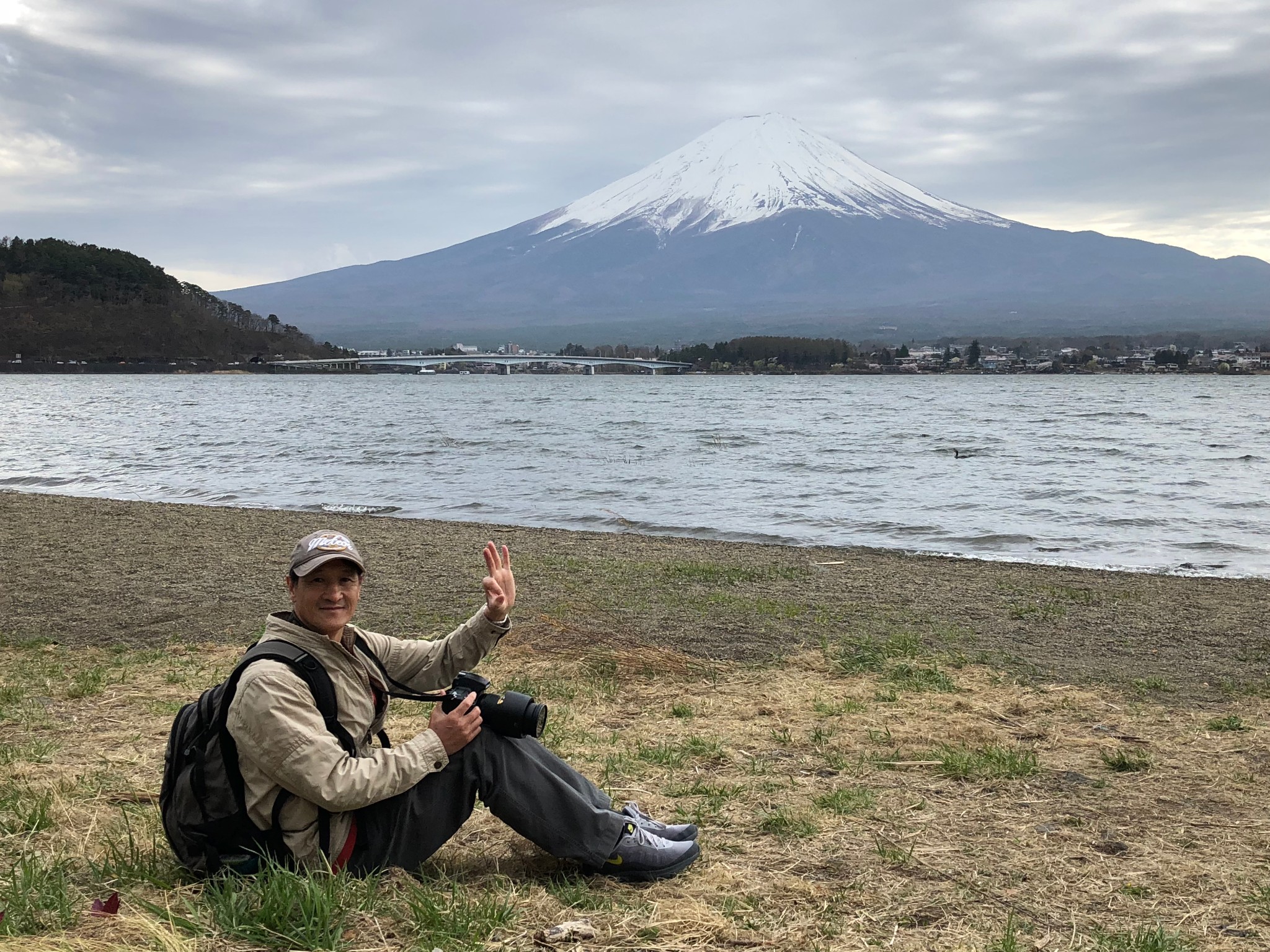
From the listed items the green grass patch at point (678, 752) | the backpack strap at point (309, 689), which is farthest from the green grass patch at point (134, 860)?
the green grass patch at point (678, 752)

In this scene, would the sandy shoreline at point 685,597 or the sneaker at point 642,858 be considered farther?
the sandy shoreline at point 685,597

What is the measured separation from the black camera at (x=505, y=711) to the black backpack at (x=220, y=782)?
0.38 m

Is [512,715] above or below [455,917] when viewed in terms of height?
above

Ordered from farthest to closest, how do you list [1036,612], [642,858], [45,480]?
[45,480] < [1036,612] < [642,858]

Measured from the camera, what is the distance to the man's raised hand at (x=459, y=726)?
3.54 m

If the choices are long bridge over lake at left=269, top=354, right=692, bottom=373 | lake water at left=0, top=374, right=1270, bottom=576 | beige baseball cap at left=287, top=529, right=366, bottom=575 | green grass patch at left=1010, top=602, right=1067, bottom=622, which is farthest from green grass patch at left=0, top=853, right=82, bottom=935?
long bridge over lake at left=269, top=354, right=692, bottom=373

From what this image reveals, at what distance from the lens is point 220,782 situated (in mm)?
3422

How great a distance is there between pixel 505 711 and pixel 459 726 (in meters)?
0.19

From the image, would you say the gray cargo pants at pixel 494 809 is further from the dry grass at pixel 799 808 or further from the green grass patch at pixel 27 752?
the green grass patch at pixel 27 752

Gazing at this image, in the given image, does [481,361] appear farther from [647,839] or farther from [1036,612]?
[647,839]

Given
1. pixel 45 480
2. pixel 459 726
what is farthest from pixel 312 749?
pixel 45 480

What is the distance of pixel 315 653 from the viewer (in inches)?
136

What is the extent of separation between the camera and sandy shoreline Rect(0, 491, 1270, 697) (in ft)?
28.3

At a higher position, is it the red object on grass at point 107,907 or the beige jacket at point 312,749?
the beige jacket at point 312,749
